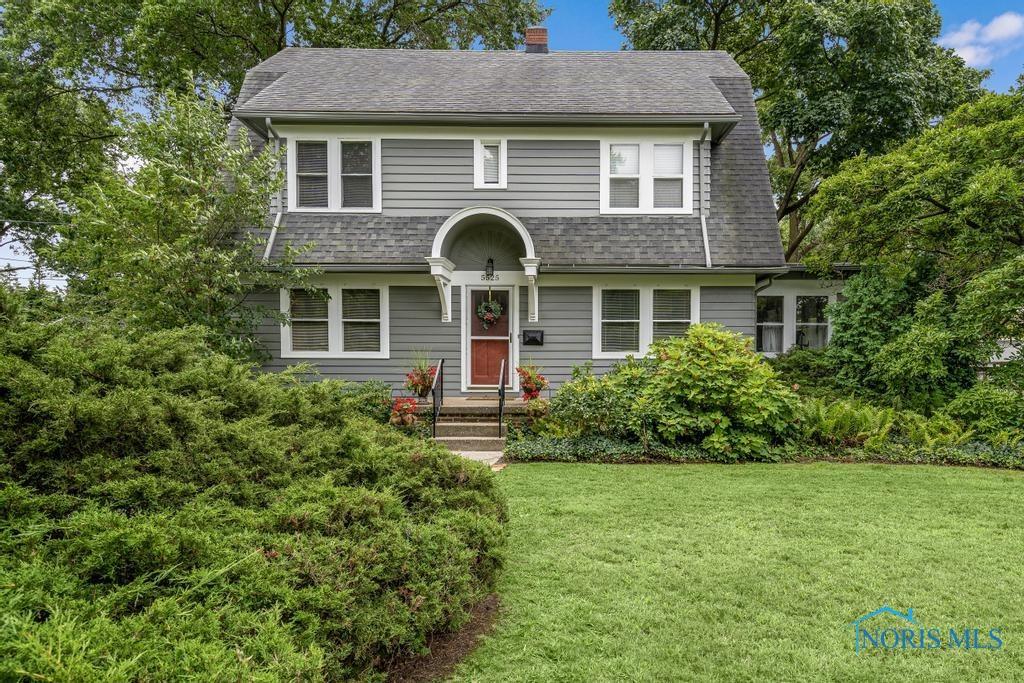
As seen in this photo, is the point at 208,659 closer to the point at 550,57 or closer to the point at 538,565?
the point at 538,565

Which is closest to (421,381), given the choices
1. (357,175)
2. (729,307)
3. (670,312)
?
(357,175)

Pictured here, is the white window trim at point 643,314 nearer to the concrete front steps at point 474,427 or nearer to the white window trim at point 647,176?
the white window trim at point 647,176

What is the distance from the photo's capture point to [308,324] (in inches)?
388

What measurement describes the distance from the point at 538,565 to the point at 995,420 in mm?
7597

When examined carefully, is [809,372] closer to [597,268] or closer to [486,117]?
[597,268]

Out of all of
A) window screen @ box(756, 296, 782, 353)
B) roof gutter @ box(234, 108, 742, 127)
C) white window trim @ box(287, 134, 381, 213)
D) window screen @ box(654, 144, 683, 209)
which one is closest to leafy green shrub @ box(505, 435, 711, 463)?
window screen @ box(654, 144, 683, 209)

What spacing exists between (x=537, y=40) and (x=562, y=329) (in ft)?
25.0

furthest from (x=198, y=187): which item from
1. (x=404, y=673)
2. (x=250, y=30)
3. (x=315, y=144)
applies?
(x=250, y=30)

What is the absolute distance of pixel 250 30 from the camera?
15.7m

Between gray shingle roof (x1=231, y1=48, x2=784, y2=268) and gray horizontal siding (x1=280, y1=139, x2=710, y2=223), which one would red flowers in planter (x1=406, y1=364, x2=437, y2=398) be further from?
gray horizontal siding (x1=280, y1=139, x2=710, y2=223)

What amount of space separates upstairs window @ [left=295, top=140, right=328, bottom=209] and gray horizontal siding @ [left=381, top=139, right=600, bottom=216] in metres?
1.14

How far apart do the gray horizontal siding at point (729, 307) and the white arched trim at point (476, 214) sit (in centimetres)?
340

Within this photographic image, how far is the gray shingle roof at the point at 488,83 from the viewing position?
973 centimetres

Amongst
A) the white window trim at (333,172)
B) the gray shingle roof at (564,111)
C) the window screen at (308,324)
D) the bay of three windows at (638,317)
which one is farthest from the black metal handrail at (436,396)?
the white window trim at (333,172)
